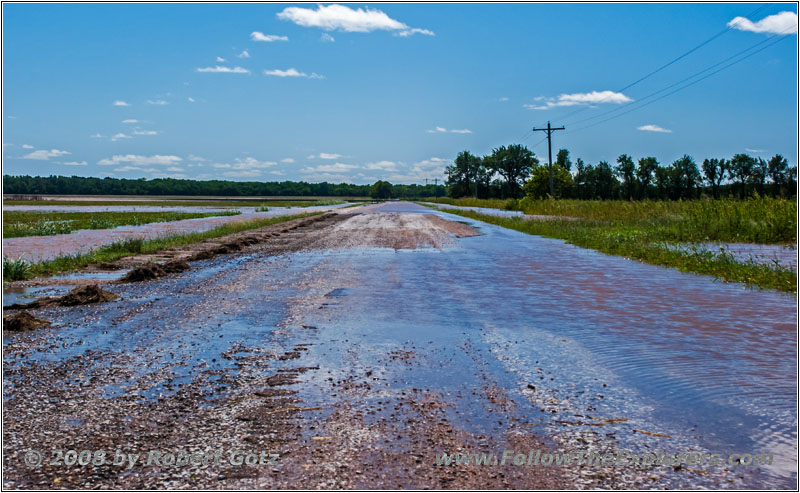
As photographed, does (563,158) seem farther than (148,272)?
Yes

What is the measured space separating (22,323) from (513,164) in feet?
505

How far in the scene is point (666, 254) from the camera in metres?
17.5

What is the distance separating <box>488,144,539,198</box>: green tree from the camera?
156 metres

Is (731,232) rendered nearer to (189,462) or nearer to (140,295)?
(140,295)

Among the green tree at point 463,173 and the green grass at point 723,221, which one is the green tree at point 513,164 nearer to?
the green tree at point 463,173

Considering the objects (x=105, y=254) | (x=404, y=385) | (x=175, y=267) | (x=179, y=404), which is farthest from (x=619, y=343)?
(x=105, y=254)

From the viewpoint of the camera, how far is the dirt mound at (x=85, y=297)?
10.6 meters

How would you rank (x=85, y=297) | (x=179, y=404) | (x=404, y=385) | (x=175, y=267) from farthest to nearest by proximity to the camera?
(x=175, y=267) < (x=85, y=297) < (x=404, y=385) < (x=179, y=404)

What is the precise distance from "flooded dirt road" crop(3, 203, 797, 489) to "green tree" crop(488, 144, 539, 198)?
14460 centimetres

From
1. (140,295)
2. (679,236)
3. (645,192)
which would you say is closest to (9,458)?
(140,295)

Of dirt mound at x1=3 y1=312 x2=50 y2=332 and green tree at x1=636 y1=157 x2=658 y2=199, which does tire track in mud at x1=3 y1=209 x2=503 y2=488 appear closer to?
dirt mound at x1=3 y1=312 x2=50 y2=332

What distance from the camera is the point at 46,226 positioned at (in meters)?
34.2

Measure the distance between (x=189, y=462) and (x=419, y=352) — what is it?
341 cm

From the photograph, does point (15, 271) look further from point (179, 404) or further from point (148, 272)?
point (179, 404)
